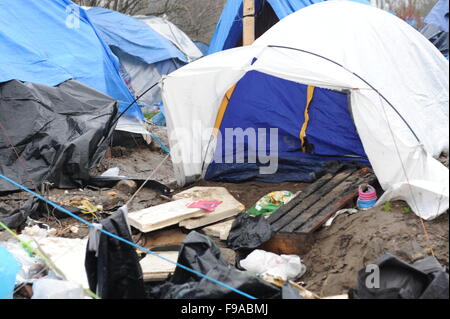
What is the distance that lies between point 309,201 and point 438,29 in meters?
6.70

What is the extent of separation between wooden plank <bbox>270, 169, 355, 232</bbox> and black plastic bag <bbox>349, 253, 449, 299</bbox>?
1.59m

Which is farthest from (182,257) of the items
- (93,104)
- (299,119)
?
(93,104)

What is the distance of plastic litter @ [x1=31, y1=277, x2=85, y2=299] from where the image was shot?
3209mm

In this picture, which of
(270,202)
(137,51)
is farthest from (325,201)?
(137,51)

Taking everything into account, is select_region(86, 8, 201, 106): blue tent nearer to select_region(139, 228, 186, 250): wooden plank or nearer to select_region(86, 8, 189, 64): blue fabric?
select_region(86, 8, 189, 64): blue fabric

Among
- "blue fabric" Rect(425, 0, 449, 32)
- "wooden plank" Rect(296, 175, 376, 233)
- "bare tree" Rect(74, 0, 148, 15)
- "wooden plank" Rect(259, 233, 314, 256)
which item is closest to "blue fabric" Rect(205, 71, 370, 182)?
"wooden plank" Rect(296, 175, 376, 233)

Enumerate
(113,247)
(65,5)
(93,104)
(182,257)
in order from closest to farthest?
(113,247), (182,257), (93,104), (65,5)

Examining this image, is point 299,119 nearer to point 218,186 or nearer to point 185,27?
point 218,186

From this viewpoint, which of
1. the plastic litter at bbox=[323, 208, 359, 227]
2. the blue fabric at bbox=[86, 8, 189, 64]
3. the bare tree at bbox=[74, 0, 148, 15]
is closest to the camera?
the plastic litter at bbox=[323, 208, 359, 227]

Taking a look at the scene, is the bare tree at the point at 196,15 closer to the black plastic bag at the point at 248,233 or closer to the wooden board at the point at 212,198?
the wooden board at the point at 212,198

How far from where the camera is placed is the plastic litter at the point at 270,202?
5.30 m
